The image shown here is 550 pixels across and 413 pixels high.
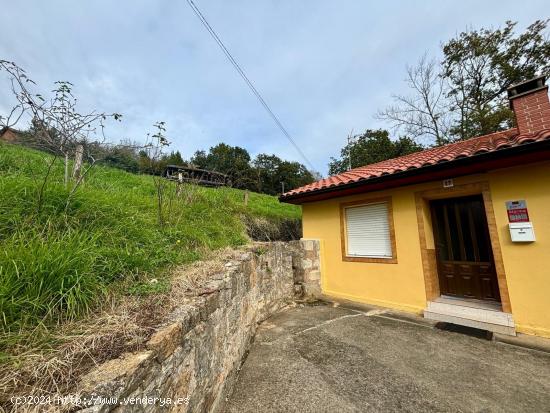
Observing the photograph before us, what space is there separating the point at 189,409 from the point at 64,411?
3.80ft

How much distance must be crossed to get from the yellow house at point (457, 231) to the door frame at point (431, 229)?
0.02 m

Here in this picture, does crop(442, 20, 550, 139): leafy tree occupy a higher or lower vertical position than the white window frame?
higher

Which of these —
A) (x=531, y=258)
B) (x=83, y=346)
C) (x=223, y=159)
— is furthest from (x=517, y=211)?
(x=223, y=159)

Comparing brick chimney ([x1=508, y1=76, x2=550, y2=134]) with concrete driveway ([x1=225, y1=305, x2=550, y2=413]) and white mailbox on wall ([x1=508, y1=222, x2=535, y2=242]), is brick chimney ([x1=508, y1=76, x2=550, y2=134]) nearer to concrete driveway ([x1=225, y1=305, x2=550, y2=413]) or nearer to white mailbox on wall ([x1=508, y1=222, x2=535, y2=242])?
white mailbox on wall ([x1=508, y1=222, x2=535, y2=242])

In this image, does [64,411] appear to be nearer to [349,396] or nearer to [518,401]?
[349,396]

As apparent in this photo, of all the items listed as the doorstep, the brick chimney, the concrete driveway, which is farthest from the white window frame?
the brick chimney

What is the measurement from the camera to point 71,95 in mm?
3260

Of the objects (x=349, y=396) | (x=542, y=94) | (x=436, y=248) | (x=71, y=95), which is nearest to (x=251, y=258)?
(x=349, y=396)

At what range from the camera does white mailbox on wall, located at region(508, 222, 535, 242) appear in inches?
161

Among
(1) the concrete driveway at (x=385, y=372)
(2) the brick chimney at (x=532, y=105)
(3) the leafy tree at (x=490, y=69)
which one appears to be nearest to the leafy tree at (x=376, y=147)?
(3) the leafy tree at (x=490, y=69)

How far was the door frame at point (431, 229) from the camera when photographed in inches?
172

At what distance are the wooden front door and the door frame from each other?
34 centimetres

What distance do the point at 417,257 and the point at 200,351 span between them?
16.3ft

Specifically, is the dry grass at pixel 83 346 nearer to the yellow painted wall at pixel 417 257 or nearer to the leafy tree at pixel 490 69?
the yellow painted wall at pixel 417 257
